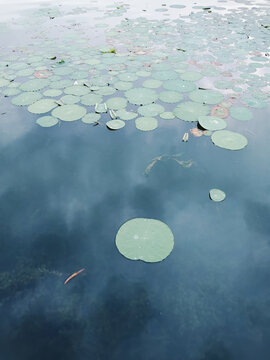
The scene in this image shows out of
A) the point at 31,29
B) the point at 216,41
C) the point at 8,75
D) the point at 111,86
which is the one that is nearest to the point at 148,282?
the point at 111,86

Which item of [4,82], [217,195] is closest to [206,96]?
[217,195]

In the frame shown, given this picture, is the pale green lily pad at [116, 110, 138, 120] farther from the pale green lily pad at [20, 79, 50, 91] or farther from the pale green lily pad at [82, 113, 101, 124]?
the pale green lily pad at [20, 79, 50, 91]

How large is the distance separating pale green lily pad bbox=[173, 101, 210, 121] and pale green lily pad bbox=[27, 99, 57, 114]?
7.87ft

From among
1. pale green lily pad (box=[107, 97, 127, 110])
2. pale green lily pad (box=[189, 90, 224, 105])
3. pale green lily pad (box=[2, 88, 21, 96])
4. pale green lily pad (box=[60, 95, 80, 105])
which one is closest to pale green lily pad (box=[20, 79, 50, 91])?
pale green lily pad (box=[2, 88, 21, 96])

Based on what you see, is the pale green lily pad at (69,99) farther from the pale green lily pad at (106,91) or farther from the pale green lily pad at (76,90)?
the pale green lily pad at (106,91)

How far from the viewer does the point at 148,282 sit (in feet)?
8.34

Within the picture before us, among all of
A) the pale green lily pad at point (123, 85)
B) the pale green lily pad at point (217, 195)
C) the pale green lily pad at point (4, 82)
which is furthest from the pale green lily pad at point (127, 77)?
the pale green lily pad at point (217, 195)

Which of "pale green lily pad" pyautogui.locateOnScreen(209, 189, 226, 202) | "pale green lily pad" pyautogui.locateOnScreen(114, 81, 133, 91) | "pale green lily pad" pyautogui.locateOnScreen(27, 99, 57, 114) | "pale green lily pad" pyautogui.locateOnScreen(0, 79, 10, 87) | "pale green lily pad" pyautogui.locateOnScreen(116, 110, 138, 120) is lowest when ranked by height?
"pale green lily pad" pyautogui.locateOnScreen(209, 189, 226, 202)

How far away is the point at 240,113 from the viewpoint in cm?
478

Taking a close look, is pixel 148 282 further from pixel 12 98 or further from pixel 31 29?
pixel 31 29

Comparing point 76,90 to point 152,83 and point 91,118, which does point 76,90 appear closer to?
point 91,118

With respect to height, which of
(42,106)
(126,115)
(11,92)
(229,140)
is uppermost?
(11,92)

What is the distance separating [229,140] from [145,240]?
235cm

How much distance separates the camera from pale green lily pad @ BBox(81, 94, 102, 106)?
515 cm
